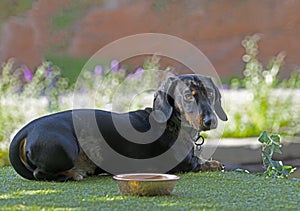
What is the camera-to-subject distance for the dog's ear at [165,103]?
12.7 ft

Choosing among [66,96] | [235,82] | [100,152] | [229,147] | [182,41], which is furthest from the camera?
[182,41]

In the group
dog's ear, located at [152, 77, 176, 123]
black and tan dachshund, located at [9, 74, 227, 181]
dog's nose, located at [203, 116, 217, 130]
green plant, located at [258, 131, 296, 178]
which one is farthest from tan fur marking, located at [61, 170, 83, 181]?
green plant, located at [258, 131, 296, 178]

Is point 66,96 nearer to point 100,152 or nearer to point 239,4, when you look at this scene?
point 100,152

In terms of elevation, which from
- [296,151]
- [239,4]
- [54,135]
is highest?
[239,4]

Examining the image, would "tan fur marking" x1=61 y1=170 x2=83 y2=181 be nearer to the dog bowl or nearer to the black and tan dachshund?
the black and tan dachshund

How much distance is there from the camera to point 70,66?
28.2ft

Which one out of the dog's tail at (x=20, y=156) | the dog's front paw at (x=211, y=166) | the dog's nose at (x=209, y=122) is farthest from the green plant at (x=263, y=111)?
the dog's tail at (x=20, y=156)

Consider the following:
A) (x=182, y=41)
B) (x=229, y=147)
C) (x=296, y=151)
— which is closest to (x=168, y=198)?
(x=229, y=147)

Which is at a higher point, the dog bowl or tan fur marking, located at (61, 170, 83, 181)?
the dog bowl

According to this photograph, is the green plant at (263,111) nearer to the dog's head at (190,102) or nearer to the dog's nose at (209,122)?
the dog's head at (190,102)

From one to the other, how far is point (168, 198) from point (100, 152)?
2.72ft

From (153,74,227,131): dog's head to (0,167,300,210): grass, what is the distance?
0.31 metres

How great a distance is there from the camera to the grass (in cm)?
283

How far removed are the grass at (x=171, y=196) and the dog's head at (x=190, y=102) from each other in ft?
1.02
